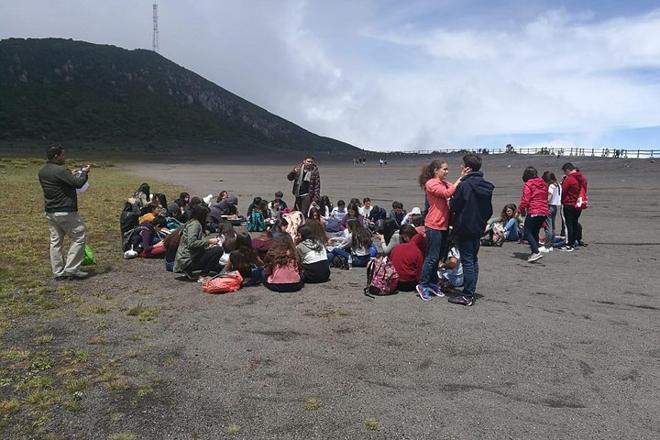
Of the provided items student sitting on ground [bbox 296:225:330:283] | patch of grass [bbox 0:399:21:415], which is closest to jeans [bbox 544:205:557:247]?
student sitting on ground [bbox 296:225:330:283]

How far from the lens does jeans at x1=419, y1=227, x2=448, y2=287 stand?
7.05 meters

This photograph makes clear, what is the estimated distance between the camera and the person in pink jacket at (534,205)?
9.99m

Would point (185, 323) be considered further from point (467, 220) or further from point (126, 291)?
point (467, 220)

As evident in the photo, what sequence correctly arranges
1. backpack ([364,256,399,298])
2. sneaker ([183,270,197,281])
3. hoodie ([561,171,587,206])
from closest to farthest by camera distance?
1. backpack ([364,256,399,298])
2. sneaker ([183,270,197,281])
3. hoodie ([561,171,587,206])

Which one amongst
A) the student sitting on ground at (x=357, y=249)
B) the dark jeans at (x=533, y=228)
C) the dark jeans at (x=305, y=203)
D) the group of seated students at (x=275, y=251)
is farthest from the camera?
the dark jeans at (x=305, y=203)

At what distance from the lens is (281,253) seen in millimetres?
7691

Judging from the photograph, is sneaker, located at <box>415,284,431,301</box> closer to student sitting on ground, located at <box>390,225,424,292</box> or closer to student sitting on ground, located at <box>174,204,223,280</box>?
student sitting on ground, located at <box>390,225,424,292</box>

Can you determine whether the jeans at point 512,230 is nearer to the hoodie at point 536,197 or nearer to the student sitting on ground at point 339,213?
the hoodie at point 536,197

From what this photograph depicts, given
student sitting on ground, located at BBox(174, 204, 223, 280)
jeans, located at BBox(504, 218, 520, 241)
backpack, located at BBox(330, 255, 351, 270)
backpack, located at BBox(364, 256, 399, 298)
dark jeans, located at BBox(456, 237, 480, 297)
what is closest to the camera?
dark jeans, located at BBox(456, 237, 480, 297)

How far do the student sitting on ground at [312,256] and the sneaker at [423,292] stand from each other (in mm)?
1667

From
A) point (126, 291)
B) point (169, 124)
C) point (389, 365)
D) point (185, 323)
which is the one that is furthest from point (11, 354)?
point (169, 124)

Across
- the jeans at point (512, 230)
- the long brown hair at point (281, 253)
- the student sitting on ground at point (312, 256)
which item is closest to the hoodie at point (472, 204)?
the student sitting on ground at point (312, 256)

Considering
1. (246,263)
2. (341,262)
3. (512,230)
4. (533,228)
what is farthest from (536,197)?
(246,263)

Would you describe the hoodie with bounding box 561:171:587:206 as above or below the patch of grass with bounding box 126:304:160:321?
above
